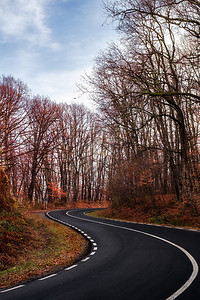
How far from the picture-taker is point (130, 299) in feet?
14.8

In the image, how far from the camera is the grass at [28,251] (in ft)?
23.6

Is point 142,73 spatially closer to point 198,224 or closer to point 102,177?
point 198,224

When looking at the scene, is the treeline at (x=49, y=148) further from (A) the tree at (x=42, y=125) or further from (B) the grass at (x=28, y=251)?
(B) the grass at (x=28, y=251)

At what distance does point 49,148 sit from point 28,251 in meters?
24.8

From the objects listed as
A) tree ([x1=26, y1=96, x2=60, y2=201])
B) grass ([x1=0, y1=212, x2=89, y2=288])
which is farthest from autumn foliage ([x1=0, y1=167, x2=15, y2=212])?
tree ([x1=26, y1=96, x2=60, y2=201])

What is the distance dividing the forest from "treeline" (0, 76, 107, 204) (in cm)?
14

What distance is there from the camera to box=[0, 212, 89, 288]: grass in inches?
283

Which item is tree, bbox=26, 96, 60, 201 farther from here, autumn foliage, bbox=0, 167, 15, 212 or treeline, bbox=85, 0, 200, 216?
autumn foliage, bbox=0, 167, 15, 212

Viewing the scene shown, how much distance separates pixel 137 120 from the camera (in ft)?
78.2

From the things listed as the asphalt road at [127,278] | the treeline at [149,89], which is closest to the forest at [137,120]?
the treeline at [149,89]

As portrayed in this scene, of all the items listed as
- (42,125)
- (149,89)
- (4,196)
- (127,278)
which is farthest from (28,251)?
(42,125)

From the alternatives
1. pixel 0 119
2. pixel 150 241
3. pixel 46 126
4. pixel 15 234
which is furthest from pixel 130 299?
pixel 46 126

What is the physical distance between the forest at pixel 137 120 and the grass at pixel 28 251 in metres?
4.91

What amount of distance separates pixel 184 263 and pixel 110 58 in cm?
1326
